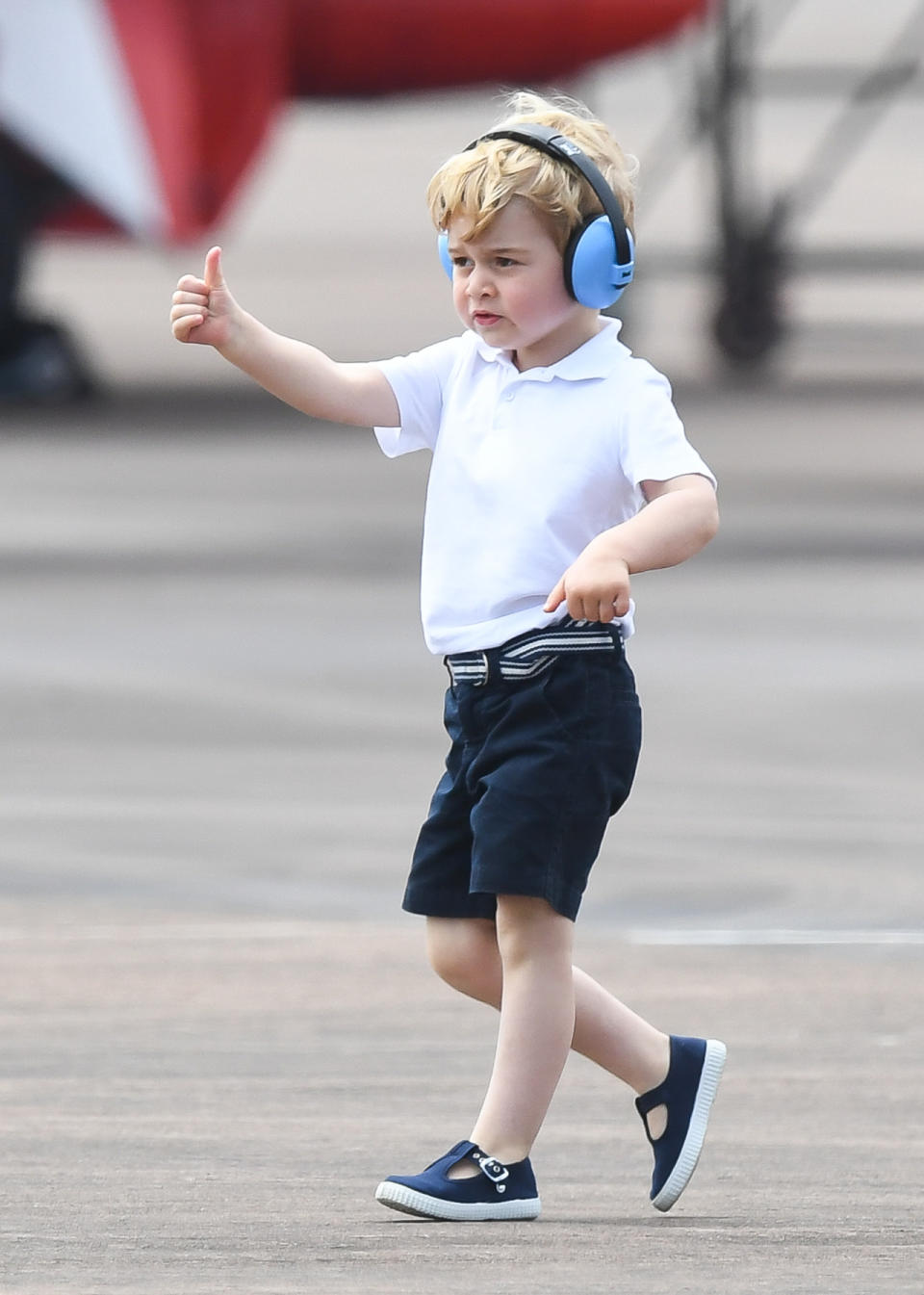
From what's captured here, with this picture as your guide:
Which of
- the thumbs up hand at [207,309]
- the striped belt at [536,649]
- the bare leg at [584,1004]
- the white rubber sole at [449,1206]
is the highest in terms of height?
the thumbs up hand at [207,309]

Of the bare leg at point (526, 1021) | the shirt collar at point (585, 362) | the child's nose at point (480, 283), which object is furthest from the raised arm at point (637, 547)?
the bare leg at point (526, 1021)

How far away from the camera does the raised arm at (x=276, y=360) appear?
12.6ft

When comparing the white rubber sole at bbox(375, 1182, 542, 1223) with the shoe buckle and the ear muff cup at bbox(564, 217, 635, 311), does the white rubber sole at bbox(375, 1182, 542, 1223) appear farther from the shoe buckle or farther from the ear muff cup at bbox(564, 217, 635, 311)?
the ear muff cup at bbox(564, 217, 635, 311)

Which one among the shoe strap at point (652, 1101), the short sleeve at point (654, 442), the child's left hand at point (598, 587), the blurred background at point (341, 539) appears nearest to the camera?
the child's left hand at point (598, 587)

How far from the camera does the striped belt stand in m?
3.84

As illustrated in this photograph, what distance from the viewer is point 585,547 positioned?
380cm

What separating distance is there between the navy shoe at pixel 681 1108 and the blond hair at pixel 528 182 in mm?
1275

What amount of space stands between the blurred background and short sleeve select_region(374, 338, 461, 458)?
2.81m

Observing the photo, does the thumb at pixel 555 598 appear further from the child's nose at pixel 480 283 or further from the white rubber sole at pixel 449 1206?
the white rubber sole at pixel 449 1206

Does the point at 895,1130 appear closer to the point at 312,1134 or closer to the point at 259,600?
the point at 312,1134

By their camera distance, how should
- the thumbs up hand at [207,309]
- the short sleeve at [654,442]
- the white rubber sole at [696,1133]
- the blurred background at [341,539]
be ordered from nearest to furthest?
the short sleeve at [654,442] → the thumbs up hand at [207,309] → the white rubber sole at [696,1133] → the blurred background at [341,539]

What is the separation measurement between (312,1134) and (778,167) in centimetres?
5736

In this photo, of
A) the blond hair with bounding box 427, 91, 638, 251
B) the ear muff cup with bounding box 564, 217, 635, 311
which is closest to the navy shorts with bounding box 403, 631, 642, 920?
the ear muff cup with bounding box 564, 217, 635, 311

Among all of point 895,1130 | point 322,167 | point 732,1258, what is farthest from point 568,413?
point 322,167
